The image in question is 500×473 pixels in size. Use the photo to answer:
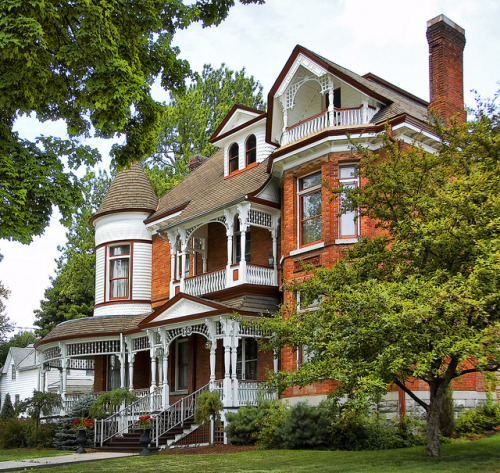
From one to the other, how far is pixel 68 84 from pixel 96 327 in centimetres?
1728

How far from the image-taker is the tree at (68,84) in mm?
10648

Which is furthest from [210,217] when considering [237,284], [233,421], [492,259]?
[492,259]

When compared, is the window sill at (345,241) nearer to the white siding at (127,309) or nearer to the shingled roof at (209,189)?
the shingled roof at (209,189)

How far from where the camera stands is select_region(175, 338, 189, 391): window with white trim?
2709 centimetres

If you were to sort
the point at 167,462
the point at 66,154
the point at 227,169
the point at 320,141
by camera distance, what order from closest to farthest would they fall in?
the point at 66,154
the point at 167,462
the point at 320,141
the point at 227,169

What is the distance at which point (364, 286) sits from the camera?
513 inches

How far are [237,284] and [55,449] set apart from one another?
28.9 feet

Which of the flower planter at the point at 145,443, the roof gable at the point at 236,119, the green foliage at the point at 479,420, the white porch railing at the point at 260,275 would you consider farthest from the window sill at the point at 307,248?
the roof gable at the point at 236,119

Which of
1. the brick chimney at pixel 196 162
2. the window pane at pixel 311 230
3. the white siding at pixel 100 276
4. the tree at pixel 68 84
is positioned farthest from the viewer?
the brick chimney at pixel 196 162

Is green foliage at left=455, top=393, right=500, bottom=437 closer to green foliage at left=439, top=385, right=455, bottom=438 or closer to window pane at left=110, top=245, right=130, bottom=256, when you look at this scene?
green foliage at left=439, top=385, right=455, bottom=438

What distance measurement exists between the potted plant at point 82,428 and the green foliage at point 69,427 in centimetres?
69

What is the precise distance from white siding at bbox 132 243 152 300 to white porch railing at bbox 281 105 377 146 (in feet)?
34.8

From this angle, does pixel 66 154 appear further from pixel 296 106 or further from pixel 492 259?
pixel 296 106

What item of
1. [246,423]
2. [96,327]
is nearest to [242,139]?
[96,327]
